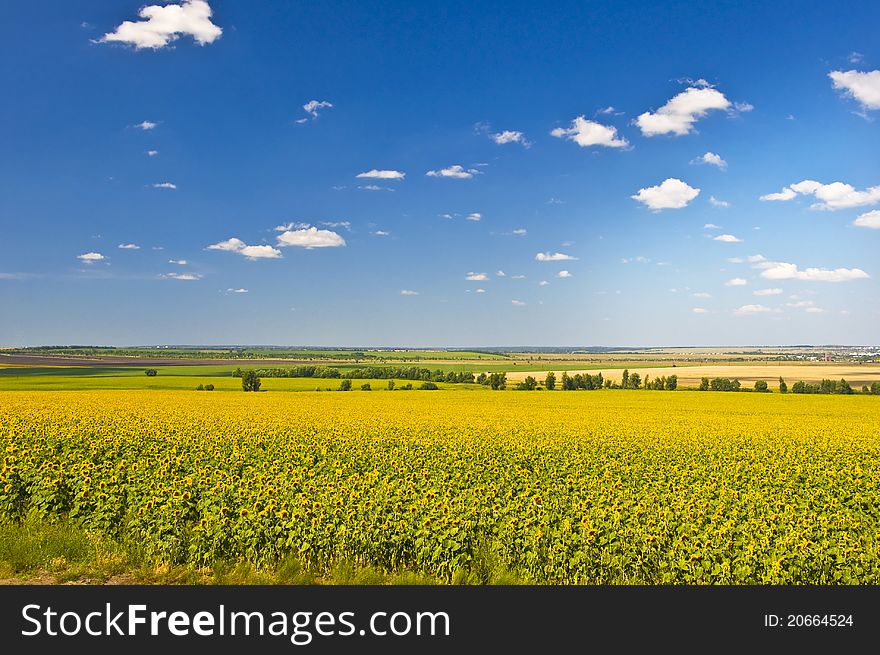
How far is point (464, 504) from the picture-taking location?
11773mm

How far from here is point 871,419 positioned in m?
41.2

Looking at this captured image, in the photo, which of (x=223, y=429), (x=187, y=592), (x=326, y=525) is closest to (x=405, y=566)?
(x=326, y=525)

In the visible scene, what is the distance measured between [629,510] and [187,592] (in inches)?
330

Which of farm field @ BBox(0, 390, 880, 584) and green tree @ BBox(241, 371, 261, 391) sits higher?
farm field @ BBox(0, 390, 880, 584)

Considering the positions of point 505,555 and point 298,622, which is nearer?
point 298,622

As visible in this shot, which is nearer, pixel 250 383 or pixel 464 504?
pixel 464 504

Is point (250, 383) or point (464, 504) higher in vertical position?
point (464, 504)

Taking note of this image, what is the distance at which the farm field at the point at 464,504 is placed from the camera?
975 cm

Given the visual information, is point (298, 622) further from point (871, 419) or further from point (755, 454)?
point (871, 419)

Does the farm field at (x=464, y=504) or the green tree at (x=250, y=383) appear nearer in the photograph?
the farm field at (x=464, y=504)

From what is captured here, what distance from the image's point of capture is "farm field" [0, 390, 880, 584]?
9750mm

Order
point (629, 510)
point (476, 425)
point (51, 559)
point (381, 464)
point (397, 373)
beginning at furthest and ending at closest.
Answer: point (397, 373)
point (476, 425)
point (381, 464)
point (629, 510)
point (51, 559)

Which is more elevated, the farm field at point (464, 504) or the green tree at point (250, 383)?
the farm field at point (464, 504)

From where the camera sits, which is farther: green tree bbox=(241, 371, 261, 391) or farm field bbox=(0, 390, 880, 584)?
green tree bbox=(241, 371, 261, 391)
